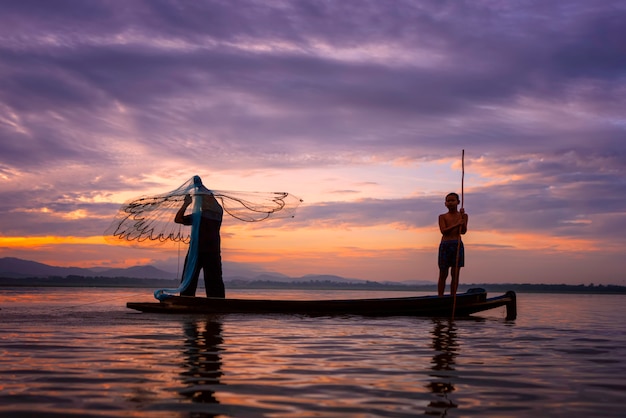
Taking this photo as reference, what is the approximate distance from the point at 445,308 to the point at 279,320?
4561mm

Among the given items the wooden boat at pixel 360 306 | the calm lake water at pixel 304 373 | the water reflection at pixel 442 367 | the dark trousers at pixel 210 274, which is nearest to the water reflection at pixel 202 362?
the calm lake water at pixel 304 373

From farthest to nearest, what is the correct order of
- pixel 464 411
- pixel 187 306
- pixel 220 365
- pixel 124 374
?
pixel 187 306 → pixel 220 365 → pixel 124 374 → pixel 464 411

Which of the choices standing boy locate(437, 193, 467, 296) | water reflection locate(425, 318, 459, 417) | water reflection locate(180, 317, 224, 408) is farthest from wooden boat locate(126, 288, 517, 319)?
water reflection locate(180, 317, 224, 408)

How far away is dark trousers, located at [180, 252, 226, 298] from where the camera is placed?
19.6 meters

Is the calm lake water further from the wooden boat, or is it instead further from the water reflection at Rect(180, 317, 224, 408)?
the wooden boat

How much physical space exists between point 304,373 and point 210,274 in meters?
12.6

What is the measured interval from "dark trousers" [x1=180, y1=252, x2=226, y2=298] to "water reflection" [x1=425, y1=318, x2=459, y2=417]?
24.9 ft

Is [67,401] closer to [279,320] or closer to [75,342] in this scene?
[75,342]

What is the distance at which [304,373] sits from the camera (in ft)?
24.9

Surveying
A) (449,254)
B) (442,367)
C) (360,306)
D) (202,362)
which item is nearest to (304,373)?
(202,362)

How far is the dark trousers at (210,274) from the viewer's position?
1962 centimetres

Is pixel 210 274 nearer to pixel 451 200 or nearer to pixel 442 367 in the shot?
pixel 451 200

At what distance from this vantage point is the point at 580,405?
6.02 meters

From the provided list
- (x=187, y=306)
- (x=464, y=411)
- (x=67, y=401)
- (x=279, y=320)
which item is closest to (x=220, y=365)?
(x=67, y=401)
